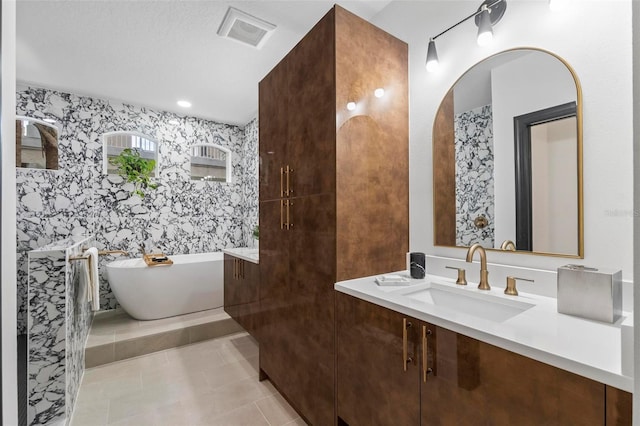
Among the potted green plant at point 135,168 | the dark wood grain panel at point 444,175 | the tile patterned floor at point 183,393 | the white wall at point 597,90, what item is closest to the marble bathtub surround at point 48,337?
the tile patterned floor at point 183,393

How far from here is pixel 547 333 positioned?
855 mm

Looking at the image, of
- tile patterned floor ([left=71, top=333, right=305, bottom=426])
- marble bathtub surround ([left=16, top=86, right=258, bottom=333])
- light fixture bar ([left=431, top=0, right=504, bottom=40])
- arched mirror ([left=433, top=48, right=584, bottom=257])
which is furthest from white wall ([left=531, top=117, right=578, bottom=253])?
marble bathtub surround ([left=16, top=86, right=258, bottom=333])

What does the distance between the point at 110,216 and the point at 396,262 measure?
12.6 feet

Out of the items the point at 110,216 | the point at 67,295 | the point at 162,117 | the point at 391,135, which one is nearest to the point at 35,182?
the point at 110,216

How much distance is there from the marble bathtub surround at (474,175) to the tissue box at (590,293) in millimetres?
454

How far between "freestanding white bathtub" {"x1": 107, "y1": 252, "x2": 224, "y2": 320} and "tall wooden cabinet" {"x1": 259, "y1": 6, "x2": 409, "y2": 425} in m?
1.93

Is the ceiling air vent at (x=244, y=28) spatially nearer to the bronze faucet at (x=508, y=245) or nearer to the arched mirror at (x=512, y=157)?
the arched mirror at (x=512, y=157)

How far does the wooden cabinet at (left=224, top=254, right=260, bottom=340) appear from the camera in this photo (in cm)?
243

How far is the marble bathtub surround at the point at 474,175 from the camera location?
4.86 feet

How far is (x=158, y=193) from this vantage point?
409 cm

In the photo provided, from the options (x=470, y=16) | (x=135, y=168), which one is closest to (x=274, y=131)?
(x=470, y=16)

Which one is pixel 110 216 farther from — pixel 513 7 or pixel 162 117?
pixel 513 7

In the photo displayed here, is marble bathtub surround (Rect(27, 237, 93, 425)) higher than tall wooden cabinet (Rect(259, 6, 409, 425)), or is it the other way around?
tall wooden cabinet (Rect(259, 6, 409, 425))

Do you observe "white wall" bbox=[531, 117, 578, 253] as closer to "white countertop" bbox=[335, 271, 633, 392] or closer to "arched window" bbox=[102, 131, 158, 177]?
"white countertop" bbox=[335, 271, 633, 392]
